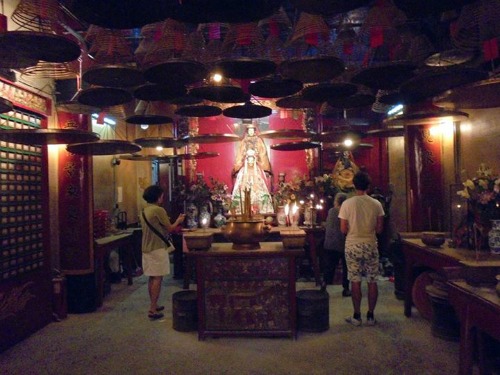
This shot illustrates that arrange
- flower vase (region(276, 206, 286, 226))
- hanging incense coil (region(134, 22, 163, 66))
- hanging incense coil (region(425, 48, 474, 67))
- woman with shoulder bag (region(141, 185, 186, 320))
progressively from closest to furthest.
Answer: hanging incense coil (region(134, 22, 163, 66)), hanging incense coil (region(425, 48, 474, 67)), woman with shoulder bag (region(141, 185, 186, 320)), flower vase (region(276, 206, 286, 226))

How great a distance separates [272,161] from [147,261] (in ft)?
14.9

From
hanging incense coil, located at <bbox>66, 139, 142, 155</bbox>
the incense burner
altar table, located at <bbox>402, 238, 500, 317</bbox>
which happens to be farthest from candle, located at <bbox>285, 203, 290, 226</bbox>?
hanging incense coil, located at <bbox>66, 139, 142, 155</bbox>

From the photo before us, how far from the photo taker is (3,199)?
4680 mm

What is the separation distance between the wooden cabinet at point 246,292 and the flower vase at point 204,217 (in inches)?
122

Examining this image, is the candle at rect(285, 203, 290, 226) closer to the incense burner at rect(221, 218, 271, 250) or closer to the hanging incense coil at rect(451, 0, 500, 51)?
the incense burner at rect(221, 218, 271, 250)

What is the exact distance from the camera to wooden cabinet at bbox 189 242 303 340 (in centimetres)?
454

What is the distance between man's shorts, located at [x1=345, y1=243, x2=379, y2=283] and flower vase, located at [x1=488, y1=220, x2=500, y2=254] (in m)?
1.22

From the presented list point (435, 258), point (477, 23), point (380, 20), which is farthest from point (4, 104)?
point (435, 258)

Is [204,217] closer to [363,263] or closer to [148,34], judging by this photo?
[363,263]

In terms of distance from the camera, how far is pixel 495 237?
405 centimetres

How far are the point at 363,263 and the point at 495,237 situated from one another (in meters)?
1.39

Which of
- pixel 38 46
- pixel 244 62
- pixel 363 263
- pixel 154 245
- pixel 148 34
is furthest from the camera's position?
pixel 154 245

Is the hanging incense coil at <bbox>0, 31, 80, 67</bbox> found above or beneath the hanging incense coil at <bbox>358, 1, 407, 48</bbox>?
beneath

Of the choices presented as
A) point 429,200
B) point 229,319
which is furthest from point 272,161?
point 229,319
